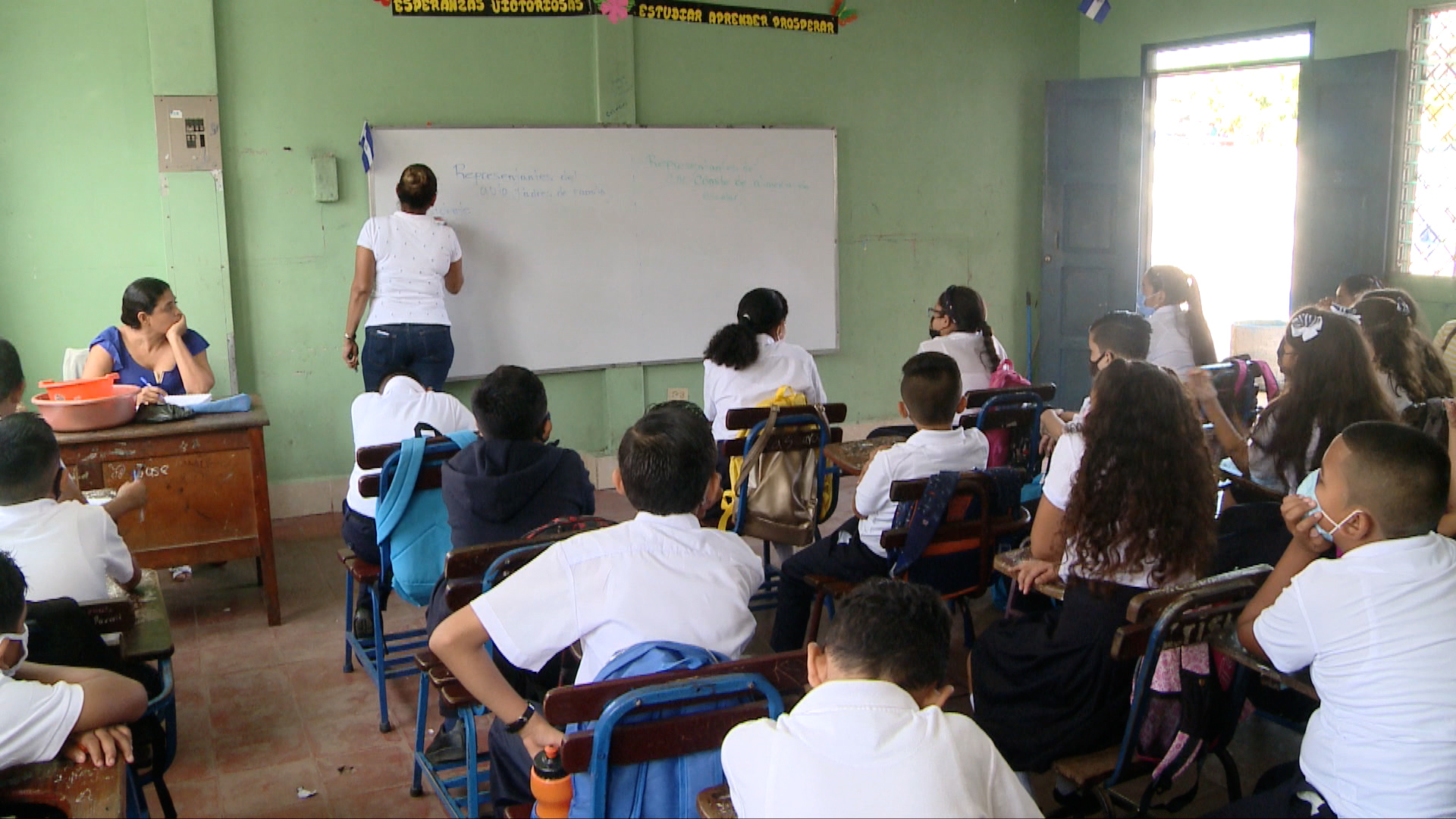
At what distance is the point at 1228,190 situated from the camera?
7.93 meters

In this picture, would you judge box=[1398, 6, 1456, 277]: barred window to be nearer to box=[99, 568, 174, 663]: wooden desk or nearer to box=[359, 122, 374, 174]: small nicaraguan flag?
box=[359, 122, 374, 174]: small nicaraguan flag

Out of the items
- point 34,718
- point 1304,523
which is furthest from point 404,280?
point 1304,523

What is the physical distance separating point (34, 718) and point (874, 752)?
4.46 ft

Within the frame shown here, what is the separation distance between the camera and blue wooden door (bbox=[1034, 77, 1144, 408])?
6.95m

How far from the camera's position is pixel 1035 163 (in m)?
7.39

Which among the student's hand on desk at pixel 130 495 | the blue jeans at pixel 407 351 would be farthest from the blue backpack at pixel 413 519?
the blue jeans at pixel 407 351

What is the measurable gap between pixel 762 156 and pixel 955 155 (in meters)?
1.36

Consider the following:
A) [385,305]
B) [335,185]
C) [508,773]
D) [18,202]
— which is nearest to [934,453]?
[508,773]

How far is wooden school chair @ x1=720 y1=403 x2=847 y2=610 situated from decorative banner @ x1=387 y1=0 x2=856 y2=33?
2.66 m

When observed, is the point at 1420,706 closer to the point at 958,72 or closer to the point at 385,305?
the point at 385,305

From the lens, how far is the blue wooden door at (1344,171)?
227 inches

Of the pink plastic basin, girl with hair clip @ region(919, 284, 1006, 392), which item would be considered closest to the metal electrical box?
the pink plastic basin

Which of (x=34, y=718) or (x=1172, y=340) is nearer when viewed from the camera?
(x=34, y=718)

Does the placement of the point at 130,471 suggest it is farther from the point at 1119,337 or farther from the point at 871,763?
the point at 871,763
